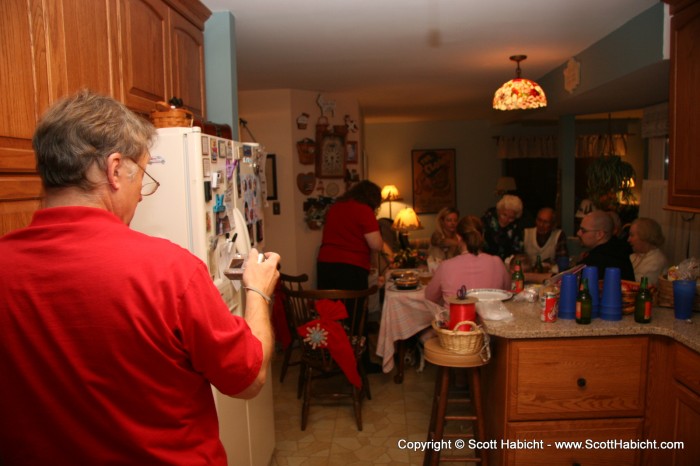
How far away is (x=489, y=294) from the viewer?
2.82 metres

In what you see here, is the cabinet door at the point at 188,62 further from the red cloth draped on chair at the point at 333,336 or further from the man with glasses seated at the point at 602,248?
the man with glasses seated at the point at 602,248

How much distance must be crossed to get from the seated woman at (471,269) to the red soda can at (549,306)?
0.73 metres

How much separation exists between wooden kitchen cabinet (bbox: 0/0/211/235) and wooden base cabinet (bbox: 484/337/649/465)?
1841mm

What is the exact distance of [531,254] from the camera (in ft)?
14.7

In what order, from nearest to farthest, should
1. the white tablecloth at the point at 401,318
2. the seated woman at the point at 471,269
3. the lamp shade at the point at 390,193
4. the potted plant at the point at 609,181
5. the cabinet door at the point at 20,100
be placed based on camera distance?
the cabinet door at the point at 20,100 → the seated woman at the point at 471,269 → the white tablecloth at the point at 401,318 → the potted plant at the point at 609,181 → the lamp shade at the point at 390,193

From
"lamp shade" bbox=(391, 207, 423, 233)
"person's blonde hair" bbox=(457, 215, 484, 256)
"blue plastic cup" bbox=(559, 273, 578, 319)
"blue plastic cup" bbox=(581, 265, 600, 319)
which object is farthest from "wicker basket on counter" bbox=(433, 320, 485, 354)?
"lamp shade" bbox=(391, 207, 423, 233)

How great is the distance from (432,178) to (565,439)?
6.52 metres

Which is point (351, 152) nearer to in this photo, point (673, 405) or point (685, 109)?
point (685, 109)

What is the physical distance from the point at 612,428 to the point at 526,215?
2435mm

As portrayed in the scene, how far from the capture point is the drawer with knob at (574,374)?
7.53ft

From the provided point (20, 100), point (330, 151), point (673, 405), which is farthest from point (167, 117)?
point (330, 151)

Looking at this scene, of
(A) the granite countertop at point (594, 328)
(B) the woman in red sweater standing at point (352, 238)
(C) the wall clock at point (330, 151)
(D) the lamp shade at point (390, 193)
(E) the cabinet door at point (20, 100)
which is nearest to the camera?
(E) the cabinet door at point (20, 100)

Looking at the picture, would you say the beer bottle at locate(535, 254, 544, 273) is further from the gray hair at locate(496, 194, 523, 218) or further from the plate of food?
the plate of food

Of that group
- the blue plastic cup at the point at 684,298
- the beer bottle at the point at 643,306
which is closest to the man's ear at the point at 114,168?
the beer bottle at the point at 643,306
